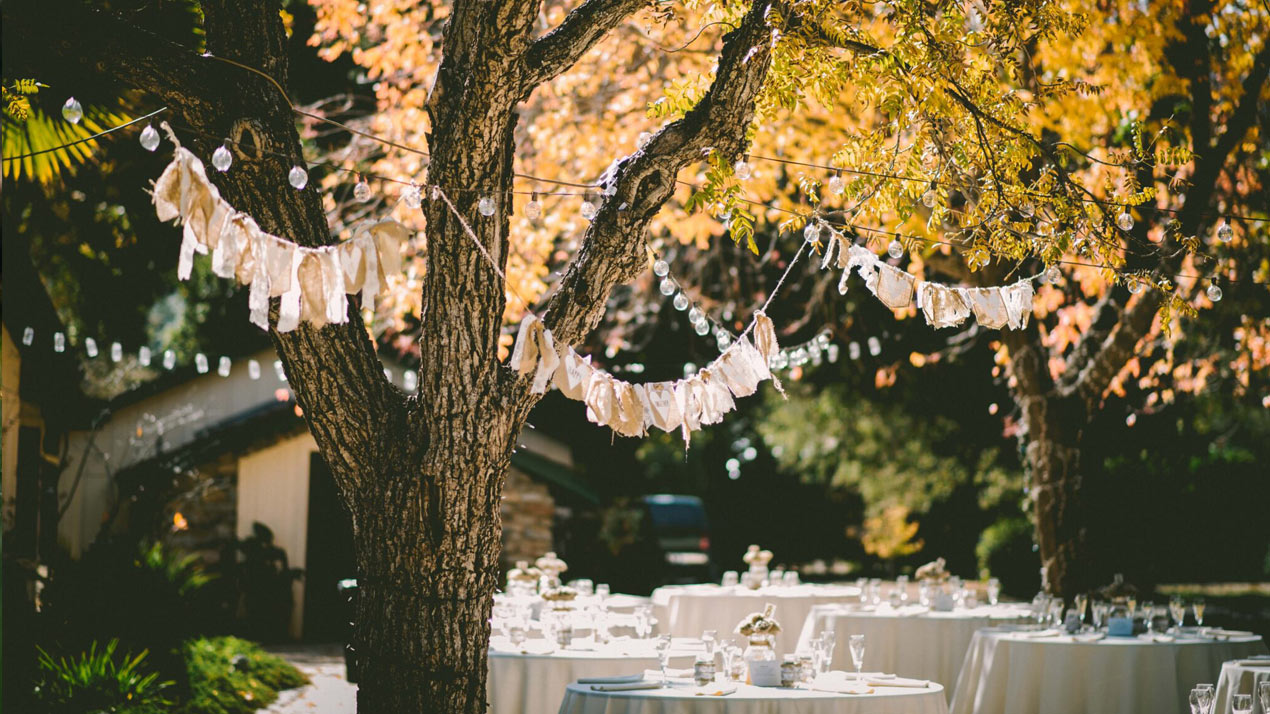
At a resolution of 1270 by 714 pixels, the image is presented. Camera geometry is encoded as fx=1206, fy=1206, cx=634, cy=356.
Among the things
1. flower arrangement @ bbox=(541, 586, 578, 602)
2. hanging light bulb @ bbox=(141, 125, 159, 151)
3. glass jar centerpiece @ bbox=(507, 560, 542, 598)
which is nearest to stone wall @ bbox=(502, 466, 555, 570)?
glass jar centerpiece @ bbox=(507, 560, 542, 598)

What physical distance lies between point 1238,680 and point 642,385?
377cm

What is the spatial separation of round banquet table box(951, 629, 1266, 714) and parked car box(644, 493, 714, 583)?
1439 cm

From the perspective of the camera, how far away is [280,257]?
3893 mm

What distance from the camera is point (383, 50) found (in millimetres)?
9938

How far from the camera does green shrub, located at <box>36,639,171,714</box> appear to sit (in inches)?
292

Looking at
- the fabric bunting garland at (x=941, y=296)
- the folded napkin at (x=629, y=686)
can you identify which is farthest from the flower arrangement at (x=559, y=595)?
the fabric bunting garland at (x=941, y=296)

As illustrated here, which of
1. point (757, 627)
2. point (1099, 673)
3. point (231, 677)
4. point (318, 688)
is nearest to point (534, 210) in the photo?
point (757, 627)

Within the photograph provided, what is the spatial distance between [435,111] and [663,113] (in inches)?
51.0

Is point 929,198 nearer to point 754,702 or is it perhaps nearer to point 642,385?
point 642,385

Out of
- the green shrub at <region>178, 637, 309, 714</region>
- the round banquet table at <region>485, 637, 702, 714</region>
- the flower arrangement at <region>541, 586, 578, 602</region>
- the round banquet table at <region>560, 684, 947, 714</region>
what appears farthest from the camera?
the green shrub at <region>178, 637, 309, 714</region>

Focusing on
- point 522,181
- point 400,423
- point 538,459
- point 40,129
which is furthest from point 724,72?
point 538,459

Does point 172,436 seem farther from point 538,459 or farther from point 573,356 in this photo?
point 573,356

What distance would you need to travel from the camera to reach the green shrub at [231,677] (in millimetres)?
8748

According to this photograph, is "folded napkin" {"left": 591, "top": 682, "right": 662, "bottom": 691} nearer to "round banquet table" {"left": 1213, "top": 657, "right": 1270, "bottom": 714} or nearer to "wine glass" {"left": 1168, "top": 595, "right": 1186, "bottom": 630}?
"round banquet table" {"left": 1213, "top": 657, "right": 1270, "bottom": 714}
